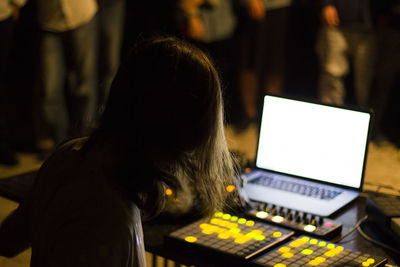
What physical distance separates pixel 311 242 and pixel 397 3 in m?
2.83

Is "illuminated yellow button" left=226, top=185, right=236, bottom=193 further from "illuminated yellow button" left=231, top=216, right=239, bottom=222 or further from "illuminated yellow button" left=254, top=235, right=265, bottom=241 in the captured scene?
"illuminated yellow button" left=254, top=235, right=265, bottom=241

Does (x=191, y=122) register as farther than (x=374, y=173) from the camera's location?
No

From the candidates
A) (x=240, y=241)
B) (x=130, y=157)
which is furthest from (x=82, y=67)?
(x=130, y=157)

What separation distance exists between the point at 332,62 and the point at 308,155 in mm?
2288

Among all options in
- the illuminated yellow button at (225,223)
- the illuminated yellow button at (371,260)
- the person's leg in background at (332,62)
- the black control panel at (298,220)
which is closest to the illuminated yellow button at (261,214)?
the black control panel at (298,220)

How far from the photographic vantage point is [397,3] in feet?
12.4

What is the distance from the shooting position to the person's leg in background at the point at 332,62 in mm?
3883

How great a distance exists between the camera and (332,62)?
3949 mm

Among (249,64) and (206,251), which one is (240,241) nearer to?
(206,251)

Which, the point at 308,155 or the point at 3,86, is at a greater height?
the point at 308,155

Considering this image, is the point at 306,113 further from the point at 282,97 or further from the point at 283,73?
the point at 283,73

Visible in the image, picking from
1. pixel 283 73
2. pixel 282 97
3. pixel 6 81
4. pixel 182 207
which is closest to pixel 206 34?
pixel 283 73

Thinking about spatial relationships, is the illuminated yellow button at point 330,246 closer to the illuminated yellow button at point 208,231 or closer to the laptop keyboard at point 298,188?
the illuminated yellow button at point 208,231

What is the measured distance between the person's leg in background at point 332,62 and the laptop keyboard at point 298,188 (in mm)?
2178
